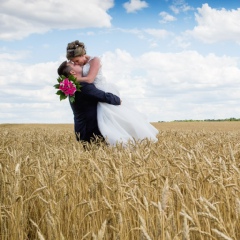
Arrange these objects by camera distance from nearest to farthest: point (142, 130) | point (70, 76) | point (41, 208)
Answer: point (41, 208) → point (70, 76) → point (142, 130)

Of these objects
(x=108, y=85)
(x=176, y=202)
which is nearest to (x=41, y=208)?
(x=176, y=202)

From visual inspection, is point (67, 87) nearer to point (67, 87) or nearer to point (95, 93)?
point (67, 87)

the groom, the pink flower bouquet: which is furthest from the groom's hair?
the pink flower bouquet

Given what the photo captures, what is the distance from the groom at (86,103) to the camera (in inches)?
256

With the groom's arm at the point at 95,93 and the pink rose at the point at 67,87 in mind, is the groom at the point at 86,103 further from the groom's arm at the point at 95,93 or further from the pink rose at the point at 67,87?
the pink rose at the point at 67,87

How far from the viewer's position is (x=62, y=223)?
2.57m

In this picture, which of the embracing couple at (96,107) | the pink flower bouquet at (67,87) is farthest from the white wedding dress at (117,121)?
the pink flower bouquet at (67,87)

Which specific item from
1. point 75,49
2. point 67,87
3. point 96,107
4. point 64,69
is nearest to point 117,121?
point 96,107

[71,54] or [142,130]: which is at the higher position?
[71,54]

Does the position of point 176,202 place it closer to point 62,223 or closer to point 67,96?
point 62,223

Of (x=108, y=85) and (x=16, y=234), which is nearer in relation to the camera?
(x=16, y=234)

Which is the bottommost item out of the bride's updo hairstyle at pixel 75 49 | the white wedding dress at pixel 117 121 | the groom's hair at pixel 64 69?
the white wedding dress at pixel 117 121

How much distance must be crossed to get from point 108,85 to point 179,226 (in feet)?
15.8

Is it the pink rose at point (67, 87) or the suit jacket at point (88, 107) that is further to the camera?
the suit jacket at point (88, 107)
